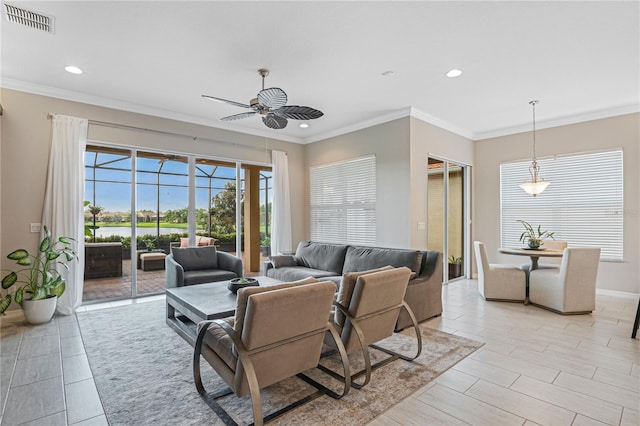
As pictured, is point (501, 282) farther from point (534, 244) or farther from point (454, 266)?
point (454, 266)

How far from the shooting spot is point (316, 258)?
534 centimetres

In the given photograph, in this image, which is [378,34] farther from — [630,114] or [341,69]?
[630,114]

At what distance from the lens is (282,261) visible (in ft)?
17.8

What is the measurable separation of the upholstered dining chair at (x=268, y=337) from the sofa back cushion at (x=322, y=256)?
2816 mm

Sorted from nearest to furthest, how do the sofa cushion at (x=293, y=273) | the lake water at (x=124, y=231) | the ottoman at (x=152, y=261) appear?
the sofa cushion at (x=293, y=273), the lake water at (x=124, y=231), the ottoman at (x=152, y=261)

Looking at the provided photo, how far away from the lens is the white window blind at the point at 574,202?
5203mm

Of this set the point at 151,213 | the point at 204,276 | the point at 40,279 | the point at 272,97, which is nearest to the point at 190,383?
the point at 204,276

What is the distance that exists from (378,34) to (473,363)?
10.3 feet

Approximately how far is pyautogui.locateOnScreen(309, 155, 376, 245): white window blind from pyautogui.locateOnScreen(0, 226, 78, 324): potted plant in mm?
4217

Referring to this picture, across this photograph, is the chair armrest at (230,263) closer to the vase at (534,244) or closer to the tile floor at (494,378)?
the tile floor at (494,378)

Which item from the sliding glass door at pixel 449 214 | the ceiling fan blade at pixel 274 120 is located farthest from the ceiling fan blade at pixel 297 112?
the sliding glass door at pixel 449 214

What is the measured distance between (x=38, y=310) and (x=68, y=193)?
1543mm

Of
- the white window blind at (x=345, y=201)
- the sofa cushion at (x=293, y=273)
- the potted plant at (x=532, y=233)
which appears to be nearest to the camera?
the sofa cushion at (x=293, y=273)

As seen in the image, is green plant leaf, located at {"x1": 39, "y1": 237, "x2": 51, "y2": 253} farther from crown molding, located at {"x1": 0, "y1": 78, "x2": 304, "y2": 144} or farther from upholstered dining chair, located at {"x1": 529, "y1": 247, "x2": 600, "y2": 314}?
upholstered dining chair, located at {"x1": 529, "y1": 247, "x2": 600, "y2": 314}
